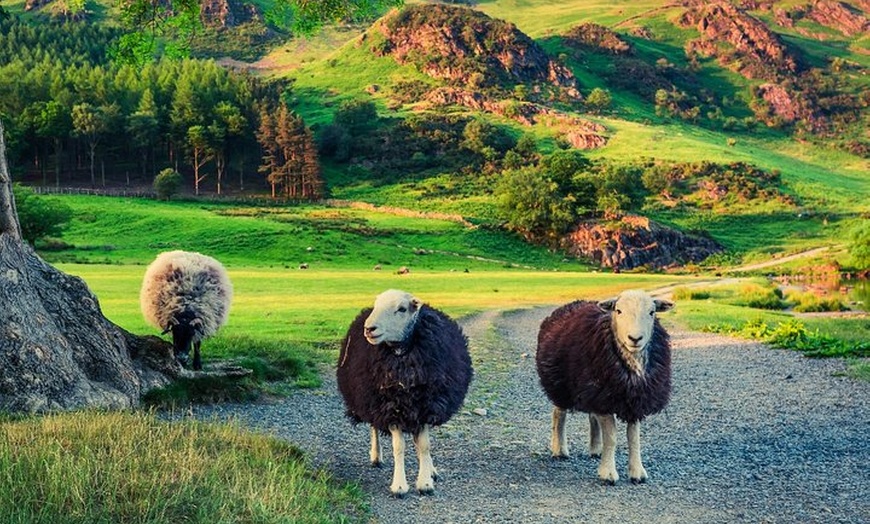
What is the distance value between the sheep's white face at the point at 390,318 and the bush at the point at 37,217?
5894 centimetres

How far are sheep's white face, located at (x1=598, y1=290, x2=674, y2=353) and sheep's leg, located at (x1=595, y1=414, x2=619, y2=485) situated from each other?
1.11m

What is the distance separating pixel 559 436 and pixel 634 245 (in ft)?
282

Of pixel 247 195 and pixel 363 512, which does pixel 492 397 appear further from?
pixel 247 195

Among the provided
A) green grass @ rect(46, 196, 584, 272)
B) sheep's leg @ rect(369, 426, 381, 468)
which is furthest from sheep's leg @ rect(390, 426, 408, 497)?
green grass @ rect(46, 196, 584, 272)

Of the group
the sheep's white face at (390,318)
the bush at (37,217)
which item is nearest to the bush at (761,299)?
the sheep's white face at (390,318)

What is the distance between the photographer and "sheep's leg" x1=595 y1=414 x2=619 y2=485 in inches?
416

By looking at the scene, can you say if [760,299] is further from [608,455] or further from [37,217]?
[37,217]

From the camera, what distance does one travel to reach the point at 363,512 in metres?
8.85

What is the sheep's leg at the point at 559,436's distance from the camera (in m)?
11.8

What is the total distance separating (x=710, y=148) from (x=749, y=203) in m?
38.8

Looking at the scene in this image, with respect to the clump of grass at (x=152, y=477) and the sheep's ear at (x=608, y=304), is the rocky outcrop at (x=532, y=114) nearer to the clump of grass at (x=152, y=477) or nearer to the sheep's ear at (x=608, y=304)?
the sheep's ear at (x=608, y=304)

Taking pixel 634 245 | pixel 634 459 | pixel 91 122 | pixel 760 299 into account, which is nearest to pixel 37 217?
pixel 760 299

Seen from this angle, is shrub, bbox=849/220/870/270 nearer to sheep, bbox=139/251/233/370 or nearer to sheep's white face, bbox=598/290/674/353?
sheep, bbox=139/251/233/370

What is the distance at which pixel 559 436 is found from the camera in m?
11.9
